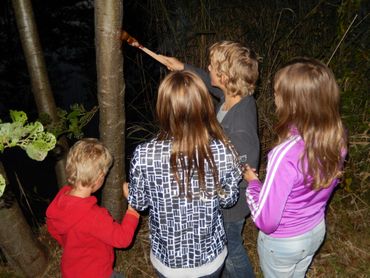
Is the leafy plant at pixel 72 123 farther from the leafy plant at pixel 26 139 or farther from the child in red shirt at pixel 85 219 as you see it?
the leafy plant at pixel 26 139

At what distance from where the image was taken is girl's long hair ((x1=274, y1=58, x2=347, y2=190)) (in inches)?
63.6

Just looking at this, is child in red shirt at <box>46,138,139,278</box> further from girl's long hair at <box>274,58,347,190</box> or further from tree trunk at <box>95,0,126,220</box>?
girl's long hair at <box>274,58,347,190</box>

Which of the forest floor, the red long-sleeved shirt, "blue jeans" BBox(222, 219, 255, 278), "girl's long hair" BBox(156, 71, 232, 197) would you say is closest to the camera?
"girl's long hair" BBox(156, 71, 232, 197)

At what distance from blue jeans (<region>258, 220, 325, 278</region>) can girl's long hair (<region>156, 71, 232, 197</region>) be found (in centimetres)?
52

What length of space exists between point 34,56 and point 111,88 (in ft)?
2.28

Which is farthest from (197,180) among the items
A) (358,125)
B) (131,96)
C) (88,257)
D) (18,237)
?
(131,96)

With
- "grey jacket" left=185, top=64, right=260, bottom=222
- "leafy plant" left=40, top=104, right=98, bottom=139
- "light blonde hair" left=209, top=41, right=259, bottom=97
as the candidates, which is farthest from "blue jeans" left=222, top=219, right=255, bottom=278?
"leafy plant" left=40, top=104, right=98, bottom=139

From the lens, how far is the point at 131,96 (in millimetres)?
5738

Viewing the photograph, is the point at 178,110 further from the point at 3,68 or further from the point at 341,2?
the point at 3,68

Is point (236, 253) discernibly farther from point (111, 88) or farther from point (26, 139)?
point (26, 139)

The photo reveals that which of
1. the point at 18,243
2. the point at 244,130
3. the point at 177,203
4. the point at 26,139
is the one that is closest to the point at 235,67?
the point at 244,130

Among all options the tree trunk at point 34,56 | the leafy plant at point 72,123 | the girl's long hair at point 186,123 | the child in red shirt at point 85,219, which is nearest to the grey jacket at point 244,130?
the girl's long hair at point 186,123

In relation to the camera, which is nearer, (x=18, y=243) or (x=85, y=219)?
(x=85, y=219)

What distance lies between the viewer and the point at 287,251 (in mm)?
1844
